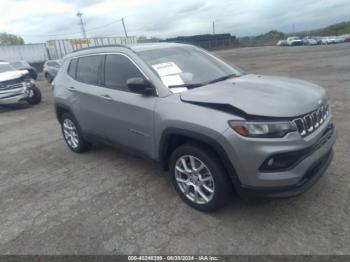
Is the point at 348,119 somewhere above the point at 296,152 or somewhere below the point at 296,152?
below

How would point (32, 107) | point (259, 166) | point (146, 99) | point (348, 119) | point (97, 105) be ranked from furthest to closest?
point (32, 107) < point (348, 119) < point (97, 105) < point (146, 99) < point (259, 166)

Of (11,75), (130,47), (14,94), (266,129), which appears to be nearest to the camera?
(266,129)

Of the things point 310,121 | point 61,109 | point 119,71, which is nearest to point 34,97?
point 61,109

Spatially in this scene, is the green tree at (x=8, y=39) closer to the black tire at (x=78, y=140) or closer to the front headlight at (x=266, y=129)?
the black tire at (x=78, y=140)

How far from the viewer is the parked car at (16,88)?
10094 mm

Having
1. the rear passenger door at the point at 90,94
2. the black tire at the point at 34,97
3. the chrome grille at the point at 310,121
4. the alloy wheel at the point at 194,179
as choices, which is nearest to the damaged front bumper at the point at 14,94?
the black tire at the point at 34,97

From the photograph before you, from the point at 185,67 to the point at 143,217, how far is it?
1.89 m

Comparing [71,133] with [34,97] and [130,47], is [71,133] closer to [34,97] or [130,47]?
[130,47]

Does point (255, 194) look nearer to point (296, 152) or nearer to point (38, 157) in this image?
point (296, 152)

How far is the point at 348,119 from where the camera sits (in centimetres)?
574

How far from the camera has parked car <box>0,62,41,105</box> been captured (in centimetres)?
1009

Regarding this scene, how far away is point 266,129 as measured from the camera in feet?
8.25

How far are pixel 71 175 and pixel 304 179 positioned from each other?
10.7ft

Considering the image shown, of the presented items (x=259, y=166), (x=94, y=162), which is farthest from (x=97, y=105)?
(x=259, y=166)
